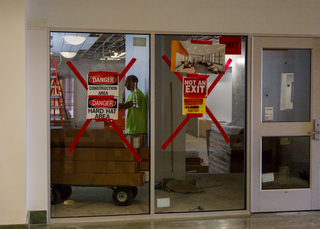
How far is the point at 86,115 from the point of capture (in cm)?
360

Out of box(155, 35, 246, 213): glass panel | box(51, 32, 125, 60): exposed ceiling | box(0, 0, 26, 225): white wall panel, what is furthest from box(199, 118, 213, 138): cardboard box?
box(0, 0, 26, 225): white wall panel

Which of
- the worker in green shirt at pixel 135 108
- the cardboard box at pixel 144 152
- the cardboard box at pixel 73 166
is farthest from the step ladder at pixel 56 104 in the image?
the cardboard box at pixel 144 152

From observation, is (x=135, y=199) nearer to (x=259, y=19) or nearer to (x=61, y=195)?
(x=61, y=195)

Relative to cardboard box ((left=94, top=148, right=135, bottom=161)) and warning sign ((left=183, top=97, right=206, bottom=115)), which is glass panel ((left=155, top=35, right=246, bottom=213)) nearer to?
warning sign ((left=183, top=97, right=206, bottom=115))

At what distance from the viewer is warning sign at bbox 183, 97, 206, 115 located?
375 centimetres

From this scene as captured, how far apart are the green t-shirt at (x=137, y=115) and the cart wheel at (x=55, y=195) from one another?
1.01 m

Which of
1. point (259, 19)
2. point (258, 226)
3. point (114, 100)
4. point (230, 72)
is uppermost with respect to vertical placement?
point (259, 19)

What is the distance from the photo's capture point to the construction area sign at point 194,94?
375 centimetres

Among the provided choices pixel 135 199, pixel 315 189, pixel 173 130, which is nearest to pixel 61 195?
pixel 135 199

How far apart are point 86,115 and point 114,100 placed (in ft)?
1.12

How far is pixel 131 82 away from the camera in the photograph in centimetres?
365

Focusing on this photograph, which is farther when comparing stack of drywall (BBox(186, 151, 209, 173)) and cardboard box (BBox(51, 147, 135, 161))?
stack of drywall (BBox(186, 151, 209, 173))

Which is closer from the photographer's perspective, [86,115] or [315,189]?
[86,115]

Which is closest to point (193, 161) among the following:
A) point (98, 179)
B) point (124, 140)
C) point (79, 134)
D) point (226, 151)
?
point (226, 151)
